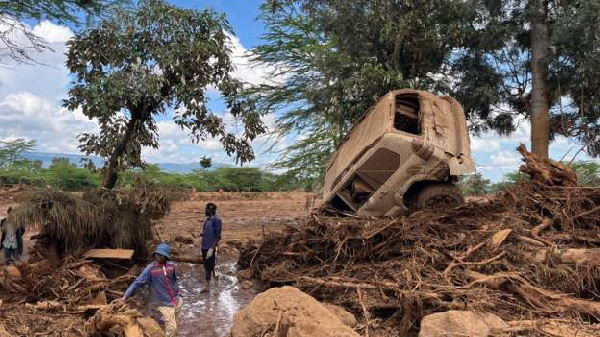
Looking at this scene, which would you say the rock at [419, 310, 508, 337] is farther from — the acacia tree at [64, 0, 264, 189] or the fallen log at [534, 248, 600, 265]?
the acacia tree at [64, 0, 264, 189]

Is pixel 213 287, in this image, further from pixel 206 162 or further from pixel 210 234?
pixel 206 162

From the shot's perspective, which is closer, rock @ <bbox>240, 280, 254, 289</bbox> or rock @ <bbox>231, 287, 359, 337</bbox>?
rock @ <bbox>231, 287, 359, 337</bbox>

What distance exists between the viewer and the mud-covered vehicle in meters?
8.57

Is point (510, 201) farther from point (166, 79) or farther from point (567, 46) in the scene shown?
point (166, 79)

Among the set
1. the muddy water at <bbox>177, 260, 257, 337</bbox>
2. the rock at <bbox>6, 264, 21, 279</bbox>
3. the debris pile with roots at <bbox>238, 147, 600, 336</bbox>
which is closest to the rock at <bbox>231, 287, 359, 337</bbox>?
the debris pile with roots at <bbox>238, 147, 600, 336</bbox>

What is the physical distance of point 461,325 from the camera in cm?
481

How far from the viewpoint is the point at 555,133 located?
45.3ft

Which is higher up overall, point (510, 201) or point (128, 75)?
point (128, 75)

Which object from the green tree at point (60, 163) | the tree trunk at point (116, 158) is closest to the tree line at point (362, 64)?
the tree trunk at point (116, 158)

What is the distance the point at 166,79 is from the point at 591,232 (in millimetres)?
7529

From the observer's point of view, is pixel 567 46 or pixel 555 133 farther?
pixel 555 133

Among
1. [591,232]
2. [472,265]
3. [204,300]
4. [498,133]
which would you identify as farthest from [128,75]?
[498,133]

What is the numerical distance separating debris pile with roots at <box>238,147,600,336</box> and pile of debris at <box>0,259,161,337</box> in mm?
2453

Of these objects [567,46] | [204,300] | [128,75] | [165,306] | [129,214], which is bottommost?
[204,300]
